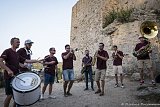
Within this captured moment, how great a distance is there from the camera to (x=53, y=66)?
873 centimetres

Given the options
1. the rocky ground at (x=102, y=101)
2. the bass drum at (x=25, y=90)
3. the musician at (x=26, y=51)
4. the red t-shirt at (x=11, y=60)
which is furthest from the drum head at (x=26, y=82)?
the rocky ground at (x=102, y=101)

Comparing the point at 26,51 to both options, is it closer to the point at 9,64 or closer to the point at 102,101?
the point at 9,64

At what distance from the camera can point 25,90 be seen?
17.1 feet

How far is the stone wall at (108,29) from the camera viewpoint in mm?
12232

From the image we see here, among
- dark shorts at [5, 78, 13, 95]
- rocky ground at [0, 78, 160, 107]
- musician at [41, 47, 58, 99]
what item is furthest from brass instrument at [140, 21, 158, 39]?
dark shorts at [5, 78, 13, 95]

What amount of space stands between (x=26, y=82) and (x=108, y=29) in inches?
345

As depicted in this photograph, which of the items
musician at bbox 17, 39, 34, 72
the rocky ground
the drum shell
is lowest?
the rocky ground

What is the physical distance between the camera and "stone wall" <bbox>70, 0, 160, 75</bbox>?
12232 millimetres

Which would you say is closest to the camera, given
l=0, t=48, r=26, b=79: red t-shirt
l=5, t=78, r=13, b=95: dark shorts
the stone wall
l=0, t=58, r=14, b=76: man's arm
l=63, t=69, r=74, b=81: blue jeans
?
l=0, t=58, r=14, b=76: man's arm

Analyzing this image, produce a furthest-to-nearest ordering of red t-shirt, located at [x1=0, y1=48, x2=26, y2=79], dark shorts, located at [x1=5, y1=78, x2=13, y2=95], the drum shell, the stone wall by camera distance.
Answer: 1. the stone wall
2. red t-shirt, located at [x1=0, y1=48, x2=26, y2=79]
3. dark shorts, located at [x1=5, y1=78, x2=13, y2=95]
4. the drum shell

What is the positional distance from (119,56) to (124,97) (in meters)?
2.61

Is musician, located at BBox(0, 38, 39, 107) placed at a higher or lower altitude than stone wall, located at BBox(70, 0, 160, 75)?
lower

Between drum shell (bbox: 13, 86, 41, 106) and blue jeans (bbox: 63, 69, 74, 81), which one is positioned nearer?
drum shell (bbox: 13, 86, 41, 106)

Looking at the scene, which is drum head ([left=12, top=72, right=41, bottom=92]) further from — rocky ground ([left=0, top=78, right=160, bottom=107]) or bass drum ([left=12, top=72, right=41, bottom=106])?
rocky ground ([left=0, top=78, right=160, bottom=107])
